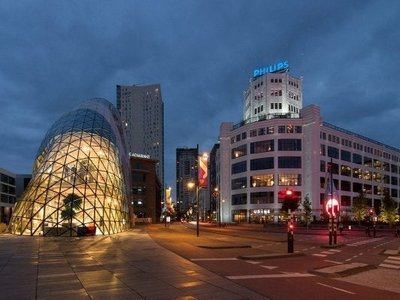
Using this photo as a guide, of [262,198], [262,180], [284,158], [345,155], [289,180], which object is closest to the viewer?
[289,180]

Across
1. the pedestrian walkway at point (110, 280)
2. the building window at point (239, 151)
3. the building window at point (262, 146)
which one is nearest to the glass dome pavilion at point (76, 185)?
the pedestrian walkway at point (110, 280)

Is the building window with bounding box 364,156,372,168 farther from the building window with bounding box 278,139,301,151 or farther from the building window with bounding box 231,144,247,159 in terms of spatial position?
the building window with bounding box 231,144,247,159

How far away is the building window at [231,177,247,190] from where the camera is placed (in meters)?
117

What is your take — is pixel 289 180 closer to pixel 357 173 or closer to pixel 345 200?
pixel 345 200

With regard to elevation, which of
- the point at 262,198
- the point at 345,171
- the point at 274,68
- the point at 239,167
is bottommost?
the point at 262,198

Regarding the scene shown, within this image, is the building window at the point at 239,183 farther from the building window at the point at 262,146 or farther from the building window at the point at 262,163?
the building window at the point at 262,146

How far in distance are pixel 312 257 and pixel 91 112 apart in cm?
4142

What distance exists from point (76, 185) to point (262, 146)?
238 feet

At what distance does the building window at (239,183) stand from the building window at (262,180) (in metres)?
3.18

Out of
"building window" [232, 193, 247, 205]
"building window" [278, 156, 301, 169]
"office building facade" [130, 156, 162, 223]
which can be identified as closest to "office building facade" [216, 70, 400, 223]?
"building window" [278, 156, 301, 169]

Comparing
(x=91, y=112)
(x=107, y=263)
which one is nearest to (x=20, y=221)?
(x=91, y=112)

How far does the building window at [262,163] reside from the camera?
361ft

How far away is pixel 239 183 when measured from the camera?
119750mm

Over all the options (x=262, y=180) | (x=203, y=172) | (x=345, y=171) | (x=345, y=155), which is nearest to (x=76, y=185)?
(x=203, y=172)
